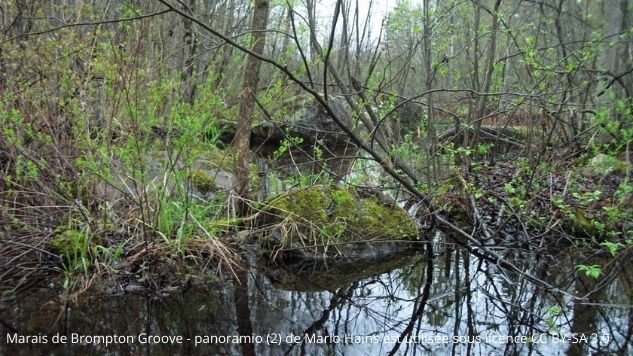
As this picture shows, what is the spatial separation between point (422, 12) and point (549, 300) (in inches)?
133

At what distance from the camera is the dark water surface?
300cm

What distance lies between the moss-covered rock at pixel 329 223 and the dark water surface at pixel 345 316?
1.14 ft

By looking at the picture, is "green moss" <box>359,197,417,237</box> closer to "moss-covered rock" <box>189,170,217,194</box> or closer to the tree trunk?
the tree trunk

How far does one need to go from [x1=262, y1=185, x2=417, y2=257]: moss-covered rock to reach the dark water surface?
1.14 ft

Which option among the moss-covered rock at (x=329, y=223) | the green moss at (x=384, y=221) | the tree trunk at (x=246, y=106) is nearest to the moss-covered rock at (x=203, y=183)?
the tree trunk at (x=246, y=106)

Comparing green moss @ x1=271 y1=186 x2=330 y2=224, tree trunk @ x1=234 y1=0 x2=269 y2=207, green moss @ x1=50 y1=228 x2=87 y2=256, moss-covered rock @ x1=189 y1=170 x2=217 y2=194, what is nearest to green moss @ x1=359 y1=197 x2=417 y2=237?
green moss @ x1=271 y1=186 x2=330 y2=224

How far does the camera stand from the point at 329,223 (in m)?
4.68

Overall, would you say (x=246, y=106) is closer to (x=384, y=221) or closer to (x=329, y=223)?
(x=329, y=223)

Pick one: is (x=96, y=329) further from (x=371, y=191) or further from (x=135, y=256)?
(x=371, y=191)

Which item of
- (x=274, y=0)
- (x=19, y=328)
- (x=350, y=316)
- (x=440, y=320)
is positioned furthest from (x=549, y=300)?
(x=274, y=0)

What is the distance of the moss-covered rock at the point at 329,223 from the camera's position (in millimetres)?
4578

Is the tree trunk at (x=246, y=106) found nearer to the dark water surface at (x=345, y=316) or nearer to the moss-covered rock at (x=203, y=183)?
the moss-covered rock at (x=203, y=183)

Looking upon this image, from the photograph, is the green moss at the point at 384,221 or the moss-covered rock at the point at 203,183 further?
the moss-covered rock at the point at 203,183

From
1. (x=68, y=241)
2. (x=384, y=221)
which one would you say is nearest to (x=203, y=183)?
(x=68, y=241)
